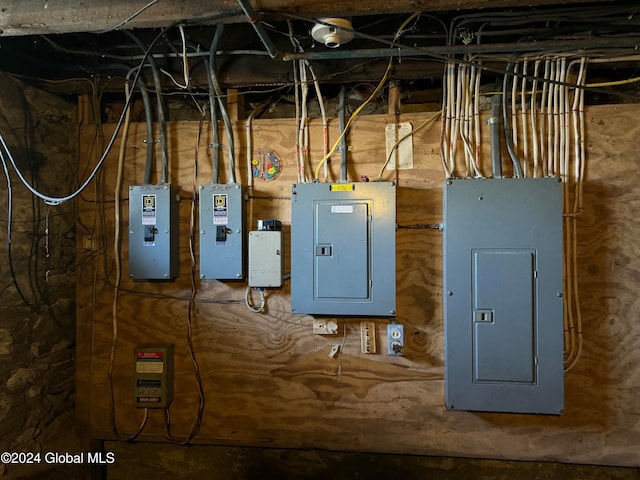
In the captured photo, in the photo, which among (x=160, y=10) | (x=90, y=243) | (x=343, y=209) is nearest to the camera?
(x=160, y=10)

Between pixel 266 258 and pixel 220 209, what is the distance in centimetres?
29

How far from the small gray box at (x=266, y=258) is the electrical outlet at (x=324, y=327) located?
25 cm

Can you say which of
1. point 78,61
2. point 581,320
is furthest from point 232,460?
point 78,61

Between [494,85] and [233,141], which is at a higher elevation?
[494,85]

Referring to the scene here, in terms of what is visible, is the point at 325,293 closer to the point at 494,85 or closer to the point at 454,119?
the point at 454,119

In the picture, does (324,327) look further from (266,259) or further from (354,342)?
(266,259)

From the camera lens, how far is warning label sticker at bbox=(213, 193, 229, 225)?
4.84ft

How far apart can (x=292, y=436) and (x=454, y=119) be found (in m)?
1.53

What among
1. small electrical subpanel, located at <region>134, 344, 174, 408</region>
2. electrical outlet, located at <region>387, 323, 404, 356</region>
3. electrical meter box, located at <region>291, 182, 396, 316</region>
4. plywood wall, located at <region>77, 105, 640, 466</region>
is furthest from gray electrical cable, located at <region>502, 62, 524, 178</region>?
small electrical subpanel, located at <region>134, 344, 174, 408</region>

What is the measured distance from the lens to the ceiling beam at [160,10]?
Result: 1.08m

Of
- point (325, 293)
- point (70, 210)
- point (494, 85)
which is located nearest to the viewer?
point (325, 293)

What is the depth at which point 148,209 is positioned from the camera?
1.51m

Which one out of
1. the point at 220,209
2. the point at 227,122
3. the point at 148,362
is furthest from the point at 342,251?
the point at 148,362

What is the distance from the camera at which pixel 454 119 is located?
146 cm
